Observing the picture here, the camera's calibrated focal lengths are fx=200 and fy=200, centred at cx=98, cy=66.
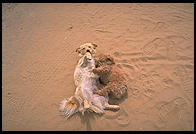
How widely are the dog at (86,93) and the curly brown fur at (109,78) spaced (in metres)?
0.06

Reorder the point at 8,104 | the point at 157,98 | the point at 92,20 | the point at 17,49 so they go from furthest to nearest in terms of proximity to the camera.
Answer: the point at 92,20, the point at 17,49, the point at 8,104, the point at 157,98

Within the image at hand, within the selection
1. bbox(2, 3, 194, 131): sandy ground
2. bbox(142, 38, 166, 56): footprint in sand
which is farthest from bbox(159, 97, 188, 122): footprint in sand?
bbox(142, 38, 166, 56): footprint in sand

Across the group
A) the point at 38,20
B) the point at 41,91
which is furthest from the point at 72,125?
the point at 38,20

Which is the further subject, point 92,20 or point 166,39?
point 92,20

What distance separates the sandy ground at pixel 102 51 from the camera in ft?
6.23

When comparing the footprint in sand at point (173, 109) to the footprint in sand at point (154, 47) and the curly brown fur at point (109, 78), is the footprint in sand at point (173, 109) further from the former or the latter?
the footprint in sand at point (154, 47)

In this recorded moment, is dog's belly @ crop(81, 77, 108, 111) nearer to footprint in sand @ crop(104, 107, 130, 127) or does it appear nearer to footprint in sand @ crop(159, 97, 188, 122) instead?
footprint in sand @ crop(104, 107, 130, 127)

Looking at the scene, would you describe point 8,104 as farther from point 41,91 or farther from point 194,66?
point 194,66

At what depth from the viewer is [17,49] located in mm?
2738

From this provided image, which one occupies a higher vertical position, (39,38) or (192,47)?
(39,38)

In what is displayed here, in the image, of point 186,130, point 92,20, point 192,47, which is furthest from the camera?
point 92,20

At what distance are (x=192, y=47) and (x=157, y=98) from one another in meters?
0.90

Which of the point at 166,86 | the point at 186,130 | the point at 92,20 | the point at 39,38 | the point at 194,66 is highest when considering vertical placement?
the point at 92,20

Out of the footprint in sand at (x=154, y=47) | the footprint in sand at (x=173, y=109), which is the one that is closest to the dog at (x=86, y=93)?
the footprint in sand at (x=173, y=109)
